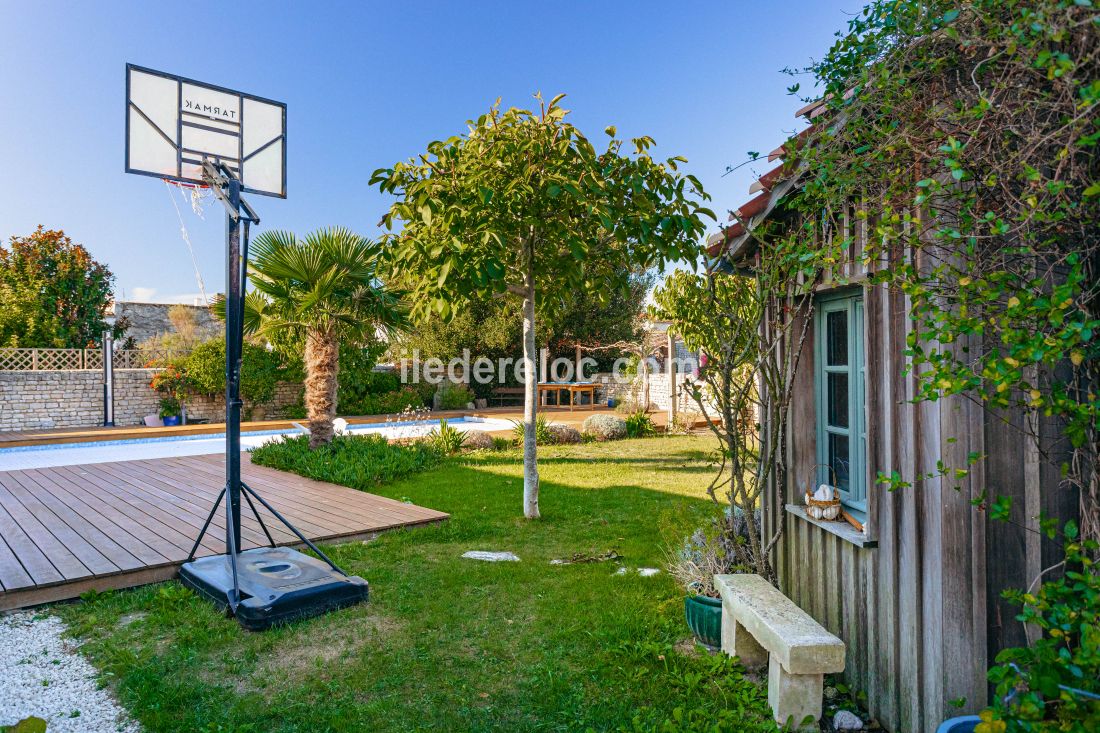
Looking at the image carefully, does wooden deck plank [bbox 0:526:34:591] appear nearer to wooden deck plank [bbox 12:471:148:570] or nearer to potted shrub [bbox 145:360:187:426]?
wooden deck plank [bbox 12:471:148:570]

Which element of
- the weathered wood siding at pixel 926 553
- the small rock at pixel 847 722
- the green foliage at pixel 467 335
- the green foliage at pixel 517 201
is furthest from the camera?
the green foliage at pixel 467 335

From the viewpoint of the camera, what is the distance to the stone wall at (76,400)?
14.8 m

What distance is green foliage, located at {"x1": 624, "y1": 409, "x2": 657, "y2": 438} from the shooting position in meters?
14.2

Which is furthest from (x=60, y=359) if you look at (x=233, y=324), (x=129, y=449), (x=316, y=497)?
(x=233, y=324)

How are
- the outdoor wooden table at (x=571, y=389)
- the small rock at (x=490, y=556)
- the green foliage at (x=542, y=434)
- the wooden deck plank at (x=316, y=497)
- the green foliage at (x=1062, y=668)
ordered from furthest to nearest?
the outdoor wooden table at (x=571, y=389) → the green foliage at (x=542, y=434) → the wooden deck plank at (x=316, y=497) → the small rock at (x=490, y=556) → the green foliage at (x=1062, y=668)

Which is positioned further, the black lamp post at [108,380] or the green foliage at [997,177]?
the black lamp post at [108,380]

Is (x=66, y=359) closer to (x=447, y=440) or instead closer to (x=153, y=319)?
(x=153, y=319)

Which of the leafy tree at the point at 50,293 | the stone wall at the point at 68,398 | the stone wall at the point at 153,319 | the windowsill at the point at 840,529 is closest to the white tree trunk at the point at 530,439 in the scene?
the windowsill at the point at 840,529

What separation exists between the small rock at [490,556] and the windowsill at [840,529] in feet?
8.05

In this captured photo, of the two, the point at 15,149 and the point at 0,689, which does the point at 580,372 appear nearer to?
the point at 15,149

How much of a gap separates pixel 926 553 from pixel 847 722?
0.92 meters

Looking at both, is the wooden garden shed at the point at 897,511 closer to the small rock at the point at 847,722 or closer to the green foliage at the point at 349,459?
the small rock at the point at 847,722

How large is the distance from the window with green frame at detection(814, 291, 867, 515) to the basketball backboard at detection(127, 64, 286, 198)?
4.17 m

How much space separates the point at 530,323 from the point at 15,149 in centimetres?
1727
